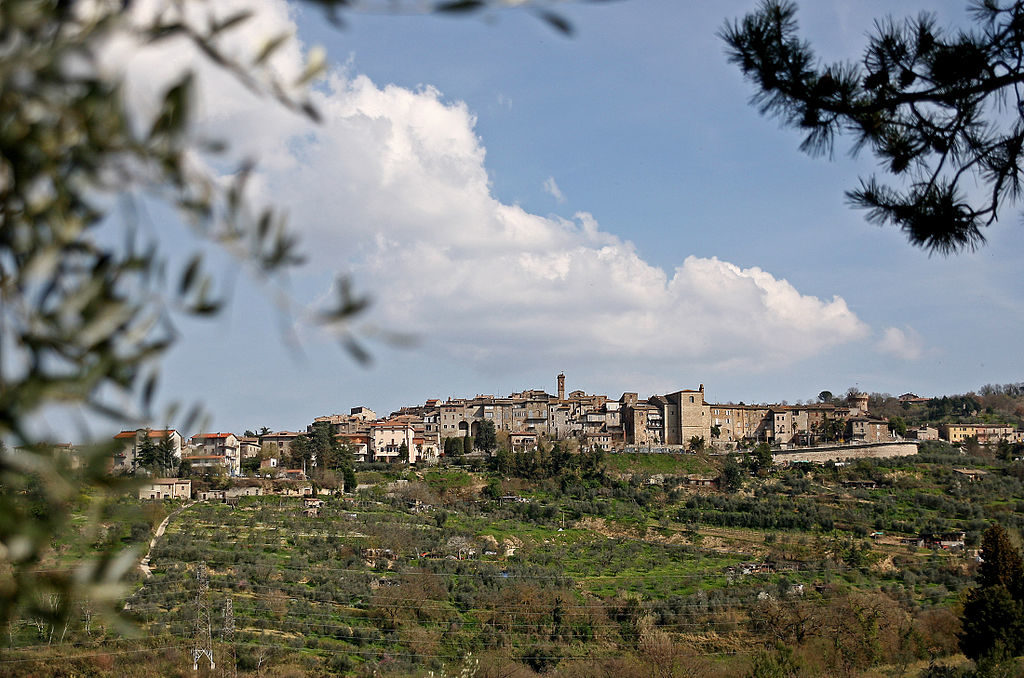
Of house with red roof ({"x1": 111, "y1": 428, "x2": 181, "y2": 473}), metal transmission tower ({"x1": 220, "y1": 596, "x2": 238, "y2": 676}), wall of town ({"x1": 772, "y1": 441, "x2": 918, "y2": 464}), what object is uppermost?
house with red roof ({"x1": 111, "y1": 428, "x2": 181, "y2": 473})

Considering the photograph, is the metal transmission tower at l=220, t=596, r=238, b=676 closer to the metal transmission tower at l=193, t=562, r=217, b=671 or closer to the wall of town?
the metal transmission tower at l=193, t=562, r=217, b=671

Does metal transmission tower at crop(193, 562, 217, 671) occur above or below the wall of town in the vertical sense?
below

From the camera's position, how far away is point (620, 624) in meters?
29.4

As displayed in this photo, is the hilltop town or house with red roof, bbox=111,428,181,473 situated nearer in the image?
house with red roof, bbox=111,428,181,473

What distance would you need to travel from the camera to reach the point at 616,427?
260 ft

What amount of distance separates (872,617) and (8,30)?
30.5 m

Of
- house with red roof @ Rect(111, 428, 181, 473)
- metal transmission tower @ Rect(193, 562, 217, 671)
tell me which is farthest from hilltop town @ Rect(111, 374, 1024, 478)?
house with red roof @ Rect(111, 428, 181, 473)

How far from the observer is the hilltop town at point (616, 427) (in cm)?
7075

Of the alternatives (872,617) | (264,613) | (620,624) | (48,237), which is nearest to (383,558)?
(264,613)

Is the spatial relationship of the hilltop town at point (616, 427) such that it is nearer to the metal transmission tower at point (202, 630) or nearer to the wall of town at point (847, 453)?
the wall of town at point (847, 453)

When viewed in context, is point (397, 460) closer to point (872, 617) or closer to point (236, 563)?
point (236, 563)

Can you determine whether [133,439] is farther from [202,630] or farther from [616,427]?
[616,427]

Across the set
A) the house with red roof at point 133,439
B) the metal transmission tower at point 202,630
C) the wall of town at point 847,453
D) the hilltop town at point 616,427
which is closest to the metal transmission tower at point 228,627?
the metal transmission tower at point 202,630

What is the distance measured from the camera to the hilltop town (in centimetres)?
7075
